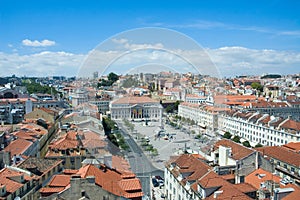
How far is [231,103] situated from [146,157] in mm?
13022

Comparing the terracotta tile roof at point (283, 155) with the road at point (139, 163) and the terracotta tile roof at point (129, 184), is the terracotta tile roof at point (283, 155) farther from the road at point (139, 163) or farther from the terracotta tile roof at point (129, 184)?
the terracotta tile roof at point (129, 184)

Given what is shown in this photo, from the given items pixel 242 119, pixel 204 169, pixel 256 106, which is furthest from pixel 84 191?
pixel 256 106

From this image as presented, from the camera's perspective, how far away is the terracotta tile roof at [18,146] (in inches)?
298

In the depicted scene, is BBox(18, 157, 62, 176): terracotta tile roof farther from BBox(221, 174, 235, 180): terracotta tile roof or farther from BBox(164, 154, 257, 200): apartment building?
BBox(221, 174, 235, 180): terracotta tile roof

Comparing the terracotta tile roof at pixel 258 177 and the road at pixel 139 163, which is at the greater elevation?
the terracotta tile roof at pixel 258 177

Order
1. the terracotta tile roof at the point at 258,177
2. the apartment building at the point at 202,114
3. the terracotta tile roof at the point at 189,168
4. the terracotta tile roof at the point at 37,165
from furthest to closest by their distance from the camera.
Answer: the apartment building at the point at 202,114 < the terracotta tile roof at the point at 258,177 < the terracotta tile roof at the point at 189,168 < the terracotta tile roof at the point at 37,165

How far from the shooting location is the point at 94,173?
4902mm

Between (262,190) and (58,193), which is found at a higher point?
(58,193)

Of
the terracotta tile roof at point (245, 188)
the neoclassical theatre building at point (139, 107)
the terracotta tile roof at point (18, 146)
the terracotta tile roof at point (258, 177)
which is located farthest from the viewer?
the neoclassical theatre building at point (139, 107)

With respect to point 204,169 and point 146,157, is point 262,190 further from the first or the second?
point 146,157

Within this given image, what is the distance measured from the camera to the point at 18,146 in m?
8.00

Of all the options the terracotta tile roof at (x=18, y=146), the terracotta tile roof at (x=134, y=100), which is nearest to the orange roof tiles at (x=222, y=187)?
the terracotta tile roof at (x=134, y=100)

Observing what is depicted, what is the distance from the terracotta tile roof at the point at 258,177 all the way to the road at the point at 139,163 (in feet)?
8.35

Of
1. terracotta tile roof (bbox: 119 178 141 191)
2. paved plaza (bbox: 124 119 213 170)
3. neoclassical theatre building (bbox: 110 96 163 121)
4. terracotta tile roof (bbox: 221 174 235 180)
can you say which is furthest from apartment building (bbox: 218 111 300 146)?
terracotta tile roof (bbox: 119 178 141 191)
